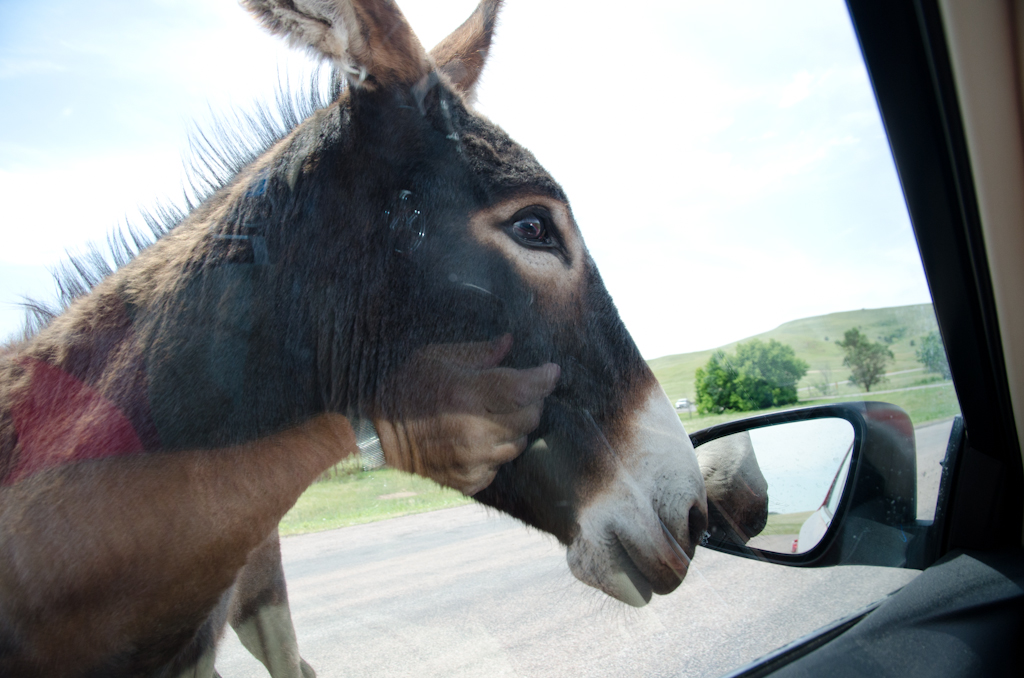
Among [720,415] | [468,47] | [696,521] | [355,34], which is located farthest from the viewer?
[720,415]

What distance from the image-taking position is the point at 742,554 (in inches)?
81.3

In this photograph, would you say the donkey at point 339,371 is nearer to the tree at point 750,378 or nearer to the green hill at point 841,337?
the tree at point 750,378

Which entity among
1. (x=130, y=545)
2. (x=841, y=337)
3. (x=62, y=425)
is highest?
(x=62, y=425)

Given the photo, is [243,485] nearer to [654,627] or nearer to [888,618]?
[654,627]

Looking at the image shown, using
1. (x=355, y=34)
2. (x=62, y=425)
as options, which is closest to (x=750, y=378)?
(x=355, y=34)

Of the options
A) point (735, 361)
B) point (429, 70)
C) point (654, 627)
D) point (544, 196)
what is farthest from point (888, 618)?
point (429, 70)

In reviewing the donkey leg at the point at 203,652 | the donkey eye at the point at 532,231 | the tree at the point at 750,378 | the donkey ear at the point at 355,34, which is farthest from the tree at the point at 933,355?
the donkey leg at the point at 203,652

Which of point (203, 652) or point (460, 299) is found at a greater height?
point (460, 299)

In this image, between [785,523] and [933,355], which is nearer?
[785,523]

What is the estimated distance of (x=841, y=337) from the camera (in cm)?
229

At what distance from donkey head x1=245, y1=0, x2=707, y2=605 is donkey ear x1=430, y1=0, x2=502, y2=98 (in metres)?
0.33

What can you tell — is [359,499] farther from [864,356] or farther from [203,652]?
[864,356]

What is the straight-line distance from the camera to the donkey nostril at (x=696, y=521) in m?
1.39

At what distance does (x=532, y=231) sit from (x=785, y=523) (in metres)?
1.50
